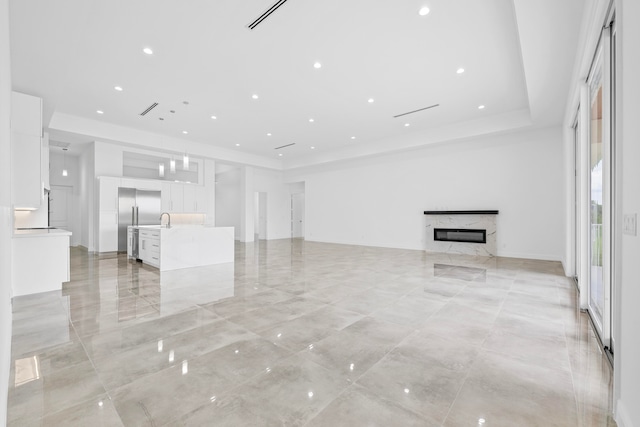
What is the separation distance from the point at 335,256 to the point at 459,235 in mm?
3840

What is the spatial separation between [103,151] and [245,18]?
760cm

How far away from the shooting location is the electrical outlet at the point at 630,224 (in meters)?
1.45

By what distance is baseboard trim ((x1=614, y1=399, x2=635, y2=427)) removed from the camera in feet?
A: 4.74

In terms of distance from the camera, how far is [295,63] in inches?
191

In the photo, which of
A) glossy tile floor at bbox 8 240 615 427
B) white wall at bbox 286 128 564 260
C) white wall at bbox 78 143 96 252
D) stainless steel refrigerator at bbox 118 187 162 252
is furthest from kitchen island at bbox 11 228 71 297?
white wall at bbox 286 128 564 260

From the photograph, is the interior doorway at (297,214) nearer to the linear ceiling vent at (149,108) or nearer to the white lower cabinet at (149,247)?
the linear ceiling vent at (149,108)

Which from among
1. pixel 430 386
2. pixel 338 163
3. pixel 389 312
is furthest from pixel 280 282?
pixel 338 163

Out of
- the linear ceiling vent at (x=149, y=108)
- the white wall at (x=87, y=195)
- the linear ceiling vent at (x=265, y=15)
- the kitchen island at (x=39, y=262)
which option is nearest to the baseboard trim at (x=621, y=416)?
the linear ceiling vent at (x=265, y=15)

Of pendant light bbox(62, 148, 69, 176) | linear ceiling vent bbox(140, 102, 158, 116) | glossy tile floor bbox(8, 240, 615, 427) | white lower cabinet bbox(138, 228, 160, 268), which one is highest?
linear ceiling vent bbox(140, 102, 158, 116)

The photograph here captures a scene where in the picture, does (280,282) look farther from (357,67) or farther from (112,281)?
(357,67)

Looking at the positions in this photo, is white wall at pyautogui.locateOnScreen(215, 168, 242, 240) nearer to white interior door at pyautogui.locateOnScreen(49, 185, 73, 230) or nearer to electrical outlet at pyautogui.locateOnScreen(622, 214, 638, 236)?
white interior door at pyautogui.locateOnScreen(49, 185, 73, 230)

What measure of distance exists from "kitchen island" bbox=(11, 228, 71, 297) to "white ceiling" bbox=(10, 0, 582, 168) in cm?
246

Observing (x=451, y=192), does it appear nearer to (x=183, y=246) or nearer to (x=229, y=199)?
(x=183, y=246)

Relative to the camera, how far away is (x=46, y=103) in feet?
17.4
